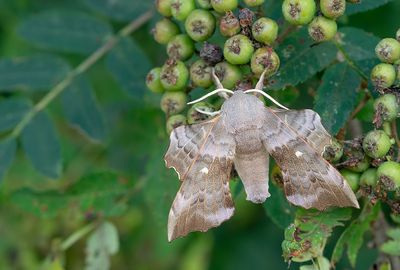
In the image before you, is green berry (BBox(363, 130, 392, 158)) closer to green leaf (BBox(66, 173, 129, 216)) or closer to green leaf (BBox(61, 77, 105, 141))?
green leaf (BBox(66, 173, 129, 216))

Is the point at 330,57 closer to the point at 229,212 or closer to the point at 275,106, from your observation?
the point at 275,106

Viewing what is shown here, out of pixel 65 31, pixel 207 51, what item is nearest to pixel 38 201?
pixel 65 31

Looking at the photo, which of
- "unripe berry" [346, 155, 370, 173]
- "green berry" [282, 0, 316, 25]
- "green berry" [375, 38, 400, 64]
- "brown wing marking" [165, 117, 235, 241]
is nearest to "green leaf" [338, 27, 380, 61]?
"green berry" [375, 38, 400, 64]

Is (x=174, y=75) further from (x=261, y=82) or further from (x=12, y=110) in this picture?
(x=12, y=110)

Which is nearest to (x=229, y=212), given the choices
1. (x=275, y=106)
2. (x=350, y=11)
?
(x=275, y=106)

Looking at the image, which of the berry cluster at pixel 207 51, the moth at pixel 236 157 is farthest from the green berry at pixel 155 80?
the moth at pixel 236 157
